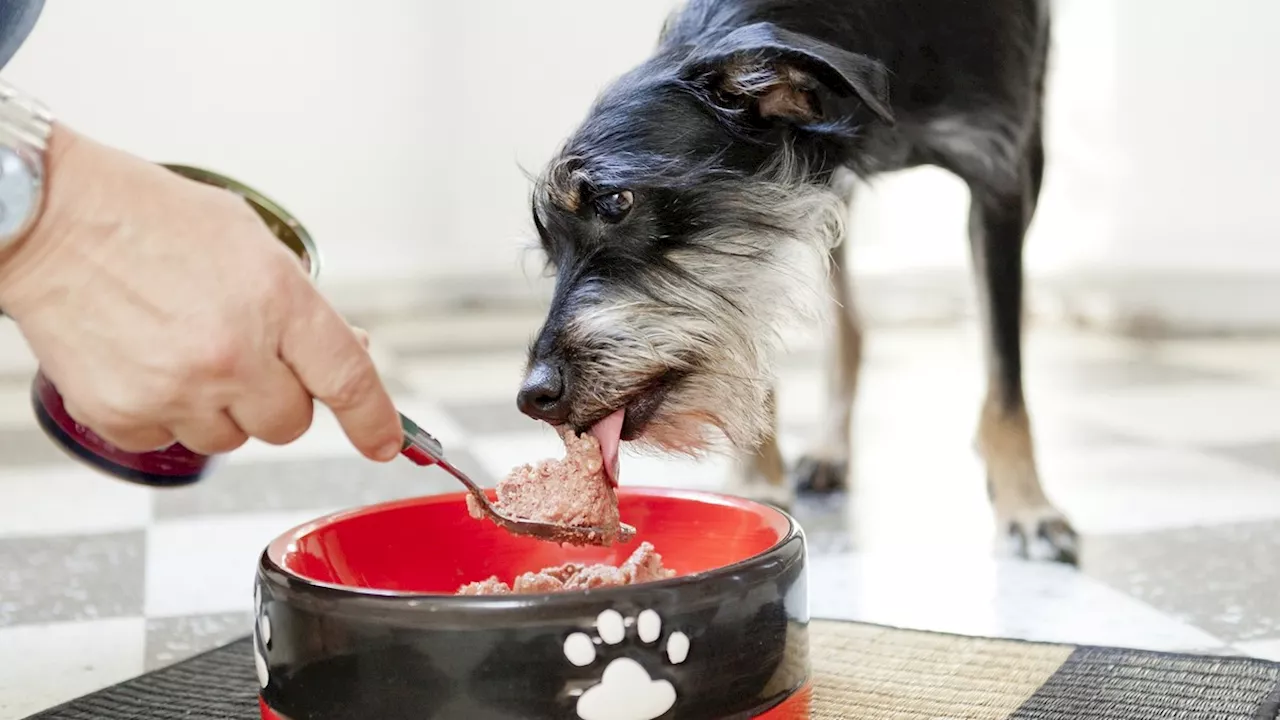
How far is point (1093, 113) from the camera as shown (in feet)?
11.5

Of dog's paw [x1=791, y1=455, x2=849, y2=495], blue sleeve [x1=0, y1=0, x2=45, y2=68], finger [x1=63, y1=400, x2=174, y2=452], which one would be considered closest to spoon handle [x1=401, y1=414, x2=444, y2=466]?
finger [x1=63, y1=400, x2=174, y2=452]

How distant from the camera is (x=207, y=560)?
1474mm

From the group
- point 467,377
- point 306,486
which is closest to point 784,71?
point 306,486

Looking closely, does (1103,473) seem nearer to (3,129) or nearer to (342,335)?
(342,335)

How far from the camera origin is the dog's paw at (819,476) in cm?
185

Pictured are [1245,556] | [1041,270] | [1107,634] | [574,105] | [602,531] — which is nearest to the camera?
[602,531]

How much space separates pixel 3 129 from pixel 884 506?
1273 millimetres

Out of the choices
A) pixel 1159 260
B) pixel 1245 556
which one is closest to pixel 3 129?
pixel 1245 556

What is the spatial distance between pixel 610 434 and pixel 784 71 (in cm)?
37

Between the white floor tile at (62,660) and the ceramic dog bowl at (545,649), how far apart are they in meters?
0.37

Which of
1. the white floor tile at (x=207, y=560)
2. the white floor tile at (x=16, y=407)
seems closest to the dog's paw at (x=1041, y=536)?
the white floor tile at (x=207, y=560)

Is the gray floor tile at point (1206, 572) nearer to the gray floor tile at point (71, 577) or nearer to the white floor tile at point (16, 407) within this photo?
the gray floor tile at point (71, 577)

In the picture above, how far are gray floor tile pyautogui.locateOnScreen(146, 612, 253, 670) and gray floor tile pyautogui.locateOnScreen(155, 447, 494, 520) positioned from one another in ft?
1.50

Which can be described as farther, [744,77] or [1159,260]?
[1159,260]
